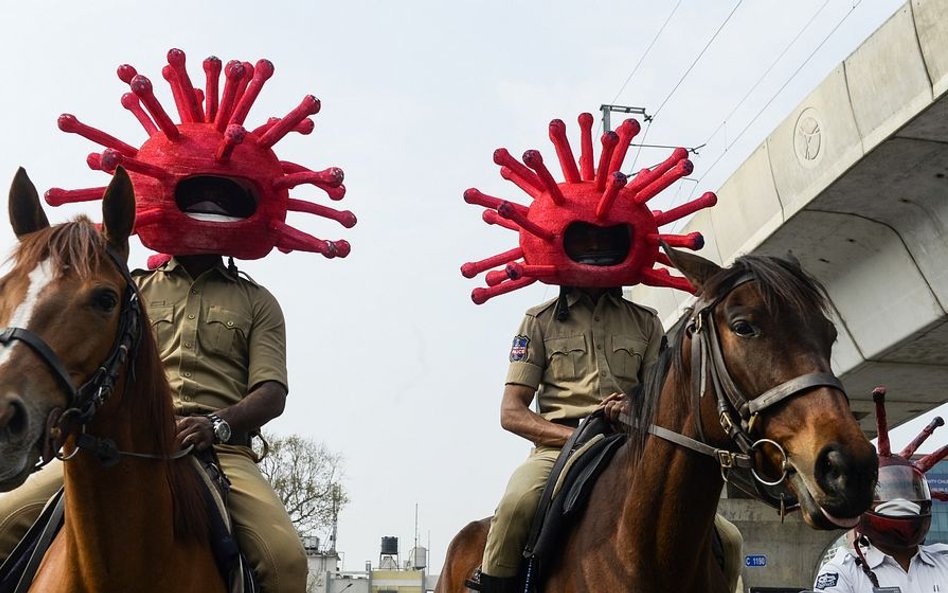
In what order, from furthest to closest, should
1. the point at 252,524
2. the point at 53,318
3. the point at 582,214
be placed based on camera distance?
the point at 582,214, the point at 252,524, the point at 53,318

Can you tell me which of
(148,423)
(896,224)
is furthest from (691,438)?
(896,224)

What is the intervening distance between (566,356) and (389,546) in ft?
173

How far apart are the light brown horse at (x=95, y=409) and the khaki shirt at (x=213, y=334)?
39.3 inches

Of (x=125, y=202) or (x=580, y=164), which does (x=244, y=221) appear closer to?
(x=125, y=202)

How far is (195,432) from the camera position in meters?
5.14

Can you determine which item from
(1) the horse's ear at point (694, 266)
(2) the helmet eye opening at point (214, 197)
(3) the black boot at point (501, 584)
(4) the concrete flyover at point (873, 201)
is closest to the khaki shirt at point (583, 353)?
(3) the black boot at point (501, 584)

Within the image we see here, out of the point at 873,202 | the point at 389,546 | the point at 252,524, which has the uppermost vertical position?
the point at 873,202

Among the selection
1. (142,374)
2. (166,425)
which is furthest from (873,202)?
(142,374)

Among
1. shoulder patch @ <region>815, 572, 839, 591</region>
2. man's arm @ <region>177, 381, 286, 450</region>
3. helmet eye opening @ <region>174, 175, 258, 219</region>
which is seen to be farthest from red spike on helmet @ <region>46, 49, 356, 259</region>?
shoulder patch @ <region>815, 572, 839, 591</region>

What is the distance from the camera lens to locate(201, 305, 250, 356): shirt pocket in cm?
591

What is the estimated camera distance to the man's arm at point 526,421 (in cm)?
627

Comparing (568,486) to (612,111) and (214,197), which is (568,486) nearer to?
(214,197)

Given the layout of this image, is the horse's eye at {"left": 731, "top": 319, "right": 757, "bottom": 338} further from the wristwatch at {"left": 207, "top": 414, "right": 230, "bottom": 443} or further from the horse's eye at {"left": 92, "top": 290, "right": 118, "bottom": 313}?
the horse's eye at {"left": 92, "top": 290, "right": 118, "bottom": 313}

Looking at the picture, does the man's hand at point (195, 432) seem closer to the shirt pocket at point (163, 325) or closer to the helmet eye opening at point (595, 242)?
the shirt pocket at point (163, 325)
